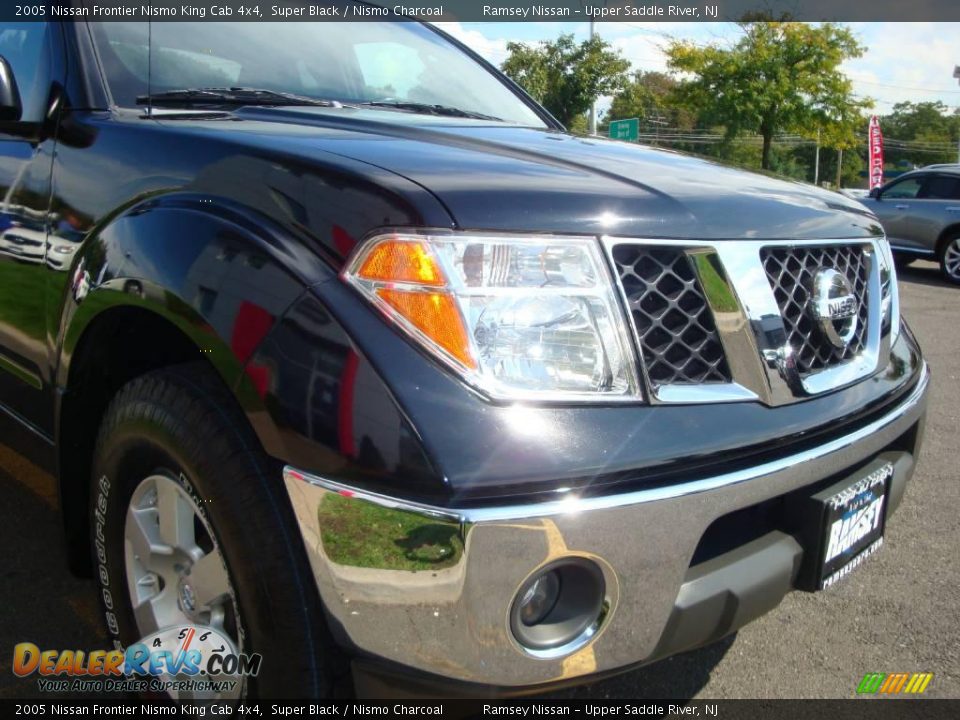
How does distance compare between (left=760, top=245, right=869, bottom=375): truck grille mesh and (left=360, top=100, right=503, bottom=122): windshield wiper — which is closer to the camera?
(left=760, top=245, right=869, bottom=375): truck grille mesh

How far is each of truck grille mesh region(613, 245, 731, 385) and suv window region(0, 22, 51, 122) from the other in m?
1.69

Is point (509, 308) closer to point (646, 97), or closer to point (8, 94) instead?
point (8, 94)

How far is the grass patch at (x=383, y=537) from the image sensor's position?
3.98 ft

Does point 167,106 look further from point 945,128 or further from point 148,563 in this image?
point 945,128

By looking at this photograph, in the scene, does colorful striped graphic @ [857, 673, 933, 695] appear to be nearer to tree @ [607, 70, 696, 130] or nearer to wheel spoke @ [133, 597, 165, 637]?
wheel spoke @ [133, 597, 165, 637]

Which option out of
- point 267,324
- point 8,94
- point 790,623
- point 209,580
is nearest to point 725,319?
point 267,324

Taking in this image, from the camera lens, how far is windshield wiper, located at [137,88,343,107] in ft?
7.06

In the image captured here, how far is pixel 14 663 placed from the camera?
2121mm

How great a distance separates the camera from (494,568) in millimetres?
1223

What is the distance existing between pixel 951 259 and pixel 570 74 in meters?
15.1

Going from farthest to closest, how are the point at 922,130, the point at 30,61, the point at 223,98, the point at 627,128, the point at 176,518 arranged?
the point at 922,130
the point at 627,128
the point at 30,61
the point at 223,98
the point at 176,518

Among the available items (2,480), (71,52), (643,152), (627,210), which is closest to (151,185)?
(71,52)

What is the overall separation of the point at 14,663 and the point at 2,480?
1.39 metres

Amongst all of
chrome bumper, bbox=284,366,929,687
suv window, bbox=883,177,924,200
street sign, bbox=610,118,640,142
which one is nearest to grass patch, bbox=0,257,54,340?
chrome bumper, bbox=284,366,929,687
